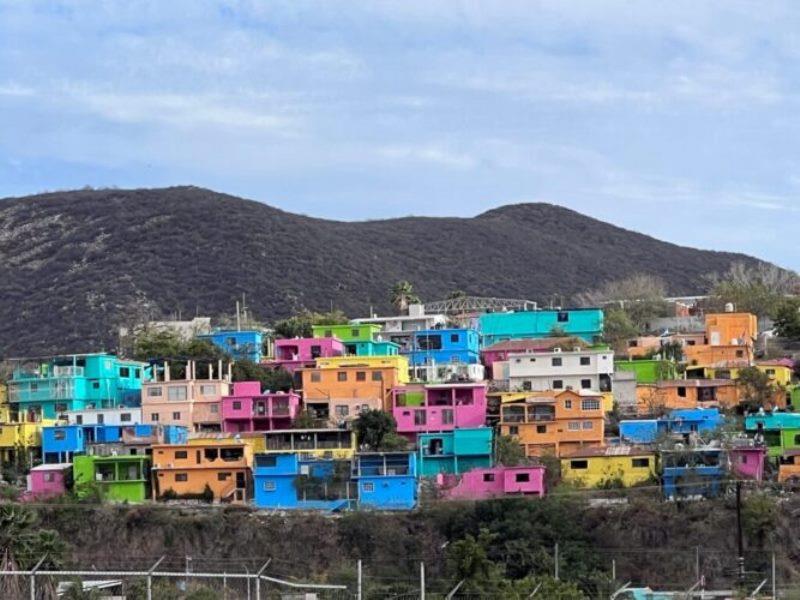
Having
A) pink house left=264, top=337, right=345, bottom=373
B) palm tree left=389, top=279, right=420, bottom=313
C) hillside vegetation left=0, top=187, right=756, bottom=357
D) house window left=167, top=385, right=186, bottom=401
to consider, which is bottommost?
house window left=167, top=385, right=186, bottom=401

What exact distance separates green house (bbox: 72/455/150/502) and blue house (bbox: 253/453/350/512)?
11.4ft

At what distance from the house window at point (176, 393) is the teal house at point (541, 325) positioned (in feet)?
44.7

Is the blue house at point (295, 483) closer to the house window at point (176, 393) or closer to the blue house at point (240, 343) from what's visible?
the house window at point (176, 393)

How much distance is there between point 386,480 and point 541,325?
19003 millimetres

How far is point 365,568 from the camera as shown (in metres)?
41.2

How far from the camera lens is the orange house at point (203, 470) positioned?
47781 mm

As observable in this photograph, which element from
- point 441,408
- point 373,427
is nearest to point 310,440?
point 373,427

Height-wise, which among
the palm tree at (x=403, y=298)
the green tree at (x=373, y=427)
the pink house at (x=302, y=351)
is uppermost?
the palm tree at (x=403, y=298)

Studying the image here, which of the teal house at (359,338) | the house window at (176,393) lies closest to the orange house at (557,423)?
the teal house at (359,338)

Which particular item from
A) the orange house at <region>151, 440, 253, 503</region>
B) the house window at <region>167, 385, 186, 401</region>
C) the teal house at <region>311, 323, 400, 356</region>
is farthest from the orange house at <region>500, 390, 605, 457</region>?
the house window at <region>167, 385, 186, 401</region>

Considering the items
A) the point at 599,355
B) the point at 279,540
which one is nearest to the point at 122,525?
the point at 279,540

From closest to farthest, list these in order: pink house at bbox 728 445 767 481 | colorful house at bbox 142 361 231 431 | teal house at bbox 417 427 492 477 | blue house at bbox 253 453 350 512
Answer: pink house at bbox 728 445 767 481, blue house at bbox 253 453 350 512, teal house at bbox 417 427 492 477, colorful house at bbox 142 361 231 431

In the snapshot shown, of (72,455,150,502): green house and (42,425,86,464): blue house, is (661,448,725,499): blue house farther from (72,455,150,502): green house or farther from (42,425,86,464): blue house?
(42,425,86,464): blue house

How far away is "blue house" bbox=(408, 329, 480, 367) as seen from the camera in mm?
59062
